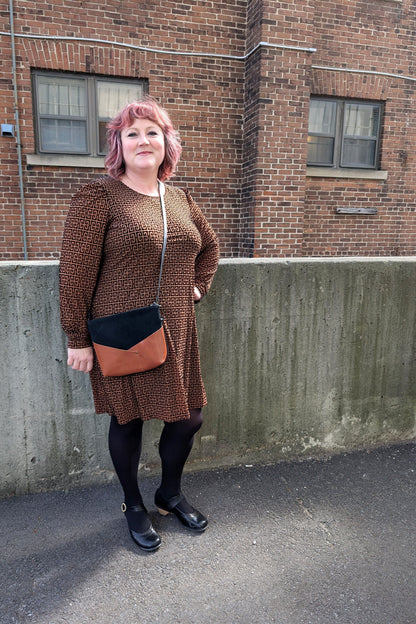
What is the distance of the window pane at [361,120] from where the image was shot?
7.82 meters

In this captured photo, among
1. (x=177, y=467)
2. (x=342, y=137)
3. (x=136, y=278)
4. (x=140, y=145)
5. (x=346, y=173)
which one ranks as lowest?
(x=177, y=467)

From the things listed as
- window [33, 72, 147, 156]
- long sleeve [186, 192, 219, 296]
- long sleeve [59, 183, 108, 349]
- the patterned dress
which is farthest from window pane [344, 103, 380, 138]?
long sleeve [59, 183, 108, 349]

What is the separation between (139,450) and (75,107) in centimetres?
615

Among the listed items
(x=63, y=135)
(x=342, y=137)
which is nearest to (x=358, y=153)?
(x=342, y=137)

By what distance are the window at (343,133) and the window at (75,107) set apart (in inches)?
118

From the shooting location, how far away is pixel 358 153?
8.06 meters

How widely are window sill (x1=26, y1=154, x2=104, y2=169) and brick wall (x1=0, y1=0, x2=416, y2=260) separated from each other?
98 millimetres

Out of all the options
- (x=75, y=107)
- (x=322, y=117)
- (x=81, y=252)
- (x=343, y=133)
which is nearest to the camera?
(x=81, y=252)

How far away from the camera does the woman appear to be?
1.88 metres

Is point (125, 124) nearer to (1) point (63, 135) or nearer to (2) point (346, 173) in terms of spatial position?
(1) point (63, 135)

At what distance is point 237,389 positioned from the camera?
9.48 ft

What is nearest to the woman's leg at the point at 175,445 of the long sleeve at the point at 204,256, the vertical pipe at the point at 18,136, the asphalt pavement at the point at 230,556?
the asphalt pavement at the point at 230,556

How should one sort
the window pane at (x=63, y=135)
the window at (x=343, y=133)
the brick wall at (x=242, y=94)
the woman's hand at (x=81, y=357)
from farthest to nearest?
the window at (x=343, y=133) → the window pane at (x=63, y=135) → the brick wall at (x=242, y=94) → the woman's hand at (x=81, y=357)

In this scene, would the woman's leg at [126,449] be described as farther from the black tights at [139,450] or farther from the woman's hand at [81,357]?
the woman's hand at [81,357]
